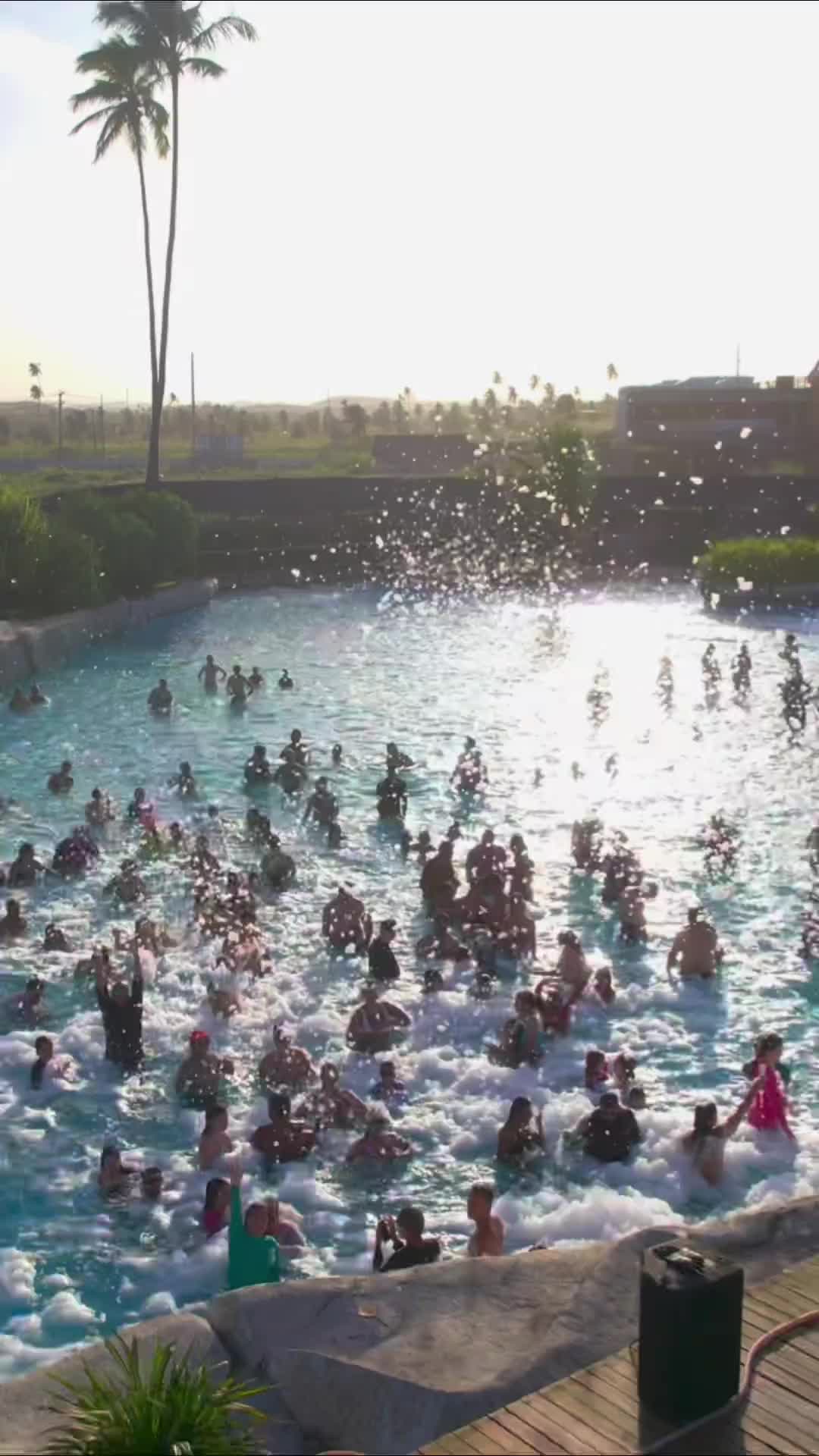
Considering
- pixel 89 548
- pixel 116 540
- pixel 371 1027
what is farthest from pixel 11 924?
pixel 116 540

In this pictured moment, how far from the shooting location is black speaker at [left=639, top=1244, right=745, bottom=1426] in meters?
6.08

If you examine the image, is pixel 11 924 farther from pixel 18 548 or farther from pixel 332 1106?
pixel 18 548

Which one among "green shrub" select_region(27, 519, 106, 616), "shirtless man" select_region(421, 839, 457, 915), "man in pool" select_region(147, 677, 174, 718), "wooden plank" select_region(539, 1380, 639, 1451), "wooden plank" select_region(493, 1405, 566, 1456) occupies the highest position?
"green shrub" select_region(27, 519, 106, 616)

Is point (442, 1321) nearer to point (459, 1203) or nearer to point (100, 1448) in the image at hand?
point (100, 1448)

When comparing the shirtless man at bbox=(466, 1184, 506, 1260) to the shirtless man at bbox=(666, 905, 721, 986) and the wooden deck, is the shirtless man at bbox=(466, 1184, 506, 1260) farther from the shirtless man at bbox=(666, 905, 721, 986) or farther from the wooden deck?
the shirtless man at bbox=(666, 905, 721, 986)

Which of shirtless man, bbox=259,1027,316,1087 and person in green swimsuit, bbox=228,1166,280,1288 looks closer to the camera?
person in green swimsuit, bbox=228,1166,280,1288

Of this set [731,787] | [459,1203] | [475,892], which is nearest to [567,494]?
[731,787]

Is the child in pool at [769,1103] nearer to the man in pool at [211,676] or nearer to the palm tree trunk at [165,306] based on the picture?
the man in pool at [211,676]

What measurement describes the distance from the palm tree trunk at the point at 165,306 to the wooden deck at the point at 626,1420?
46.2 m

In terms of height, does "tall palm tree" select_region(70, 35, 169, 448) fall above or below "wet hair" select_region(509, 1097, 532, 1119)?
above

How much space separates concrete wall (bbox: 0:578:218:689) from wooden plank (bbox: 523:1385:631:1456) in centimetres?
2769

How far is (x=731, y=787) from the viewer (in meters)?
23.8

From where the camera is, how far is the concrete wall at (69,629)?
109ft

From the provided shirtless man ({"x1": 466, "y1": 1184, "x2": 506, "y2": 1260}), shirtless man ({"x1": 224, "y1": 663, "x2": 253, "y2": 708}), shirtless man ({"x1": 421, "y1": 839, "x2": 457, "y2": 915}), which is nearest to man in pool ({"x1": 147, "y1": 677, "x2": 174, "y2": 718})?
shirtless man ({"x1": 224, "y1": 663, "x2": 253, "y2": 708})
